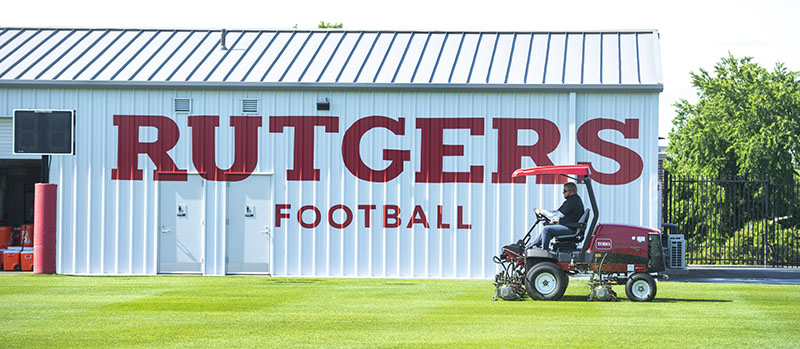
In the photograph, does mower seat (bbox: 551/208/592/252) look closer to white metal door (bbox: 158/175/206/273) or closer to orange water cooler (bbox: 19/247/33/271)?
white metal door (bbox: 158/175/206/273)

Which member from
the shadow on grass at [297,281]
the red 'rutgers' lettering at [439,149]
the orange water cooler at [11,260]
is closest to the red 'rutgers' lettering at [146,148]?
the orange water cooler at [11,260]

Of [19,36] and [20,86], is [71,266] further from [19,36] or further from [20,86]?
[19,36]

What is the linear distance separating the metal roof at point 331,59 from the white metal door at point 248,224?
6.84 feet

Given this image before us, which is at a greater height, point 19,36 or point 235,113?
point 19,36

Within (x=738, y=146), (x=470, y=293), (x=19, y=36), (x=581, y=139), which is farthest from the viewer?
(x=738, y=146)

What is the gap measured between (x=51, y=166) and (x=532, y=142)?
9870 mm

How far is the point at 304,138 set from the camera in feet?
72.3

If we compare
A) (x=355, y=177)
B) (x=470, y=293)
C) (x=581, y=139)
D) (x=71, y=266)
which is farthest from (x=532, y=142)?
(x=71, y=266)

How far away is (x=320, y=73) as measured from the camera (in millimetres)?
22734

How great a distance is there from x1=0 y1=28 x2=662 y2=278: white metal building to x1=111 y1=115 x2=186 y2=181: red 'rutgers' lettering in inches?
1.1

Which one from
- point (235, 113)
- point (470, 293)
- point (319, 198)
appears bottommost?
point (470, 293)

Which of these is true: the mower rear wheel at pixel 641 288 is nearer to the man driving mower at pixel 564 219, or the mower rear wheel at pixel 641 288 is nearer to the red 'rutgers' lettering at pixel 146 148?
the man driving mower at pixel 564 219

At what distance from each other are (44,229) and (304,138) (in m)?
5.56

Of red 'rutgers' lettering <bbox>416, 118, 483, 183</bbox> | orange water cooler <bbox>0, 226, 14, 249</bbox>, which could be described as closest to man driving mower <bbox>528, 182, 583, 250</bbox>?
red 'rutgers' lettering <bbox>416, 118, 483, 183</bbox>
